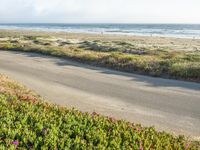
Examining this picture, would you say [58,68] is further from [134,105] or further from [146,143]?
[146,143]

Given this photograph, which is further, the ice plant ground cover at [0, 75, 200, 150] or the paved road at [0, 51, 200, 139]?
the paved road at [0, 51, 200, 139]

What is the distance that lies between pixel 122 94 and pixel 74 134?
29.6ft

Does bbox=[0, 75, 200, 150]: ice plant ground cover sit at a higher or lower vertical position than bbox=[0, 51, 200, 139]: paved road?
higher

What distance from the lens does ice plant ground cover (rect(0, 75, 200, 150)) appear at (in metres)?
7.18

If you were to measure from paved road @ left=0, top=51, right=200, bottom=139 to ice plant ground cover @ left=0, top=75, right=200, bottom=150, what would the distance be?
9.49ft

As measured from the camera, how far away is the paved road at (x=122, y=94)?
41.7 feet

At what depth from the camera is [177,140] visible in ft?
26.8

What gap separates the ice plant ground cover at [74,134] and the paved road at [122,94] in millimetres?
2894

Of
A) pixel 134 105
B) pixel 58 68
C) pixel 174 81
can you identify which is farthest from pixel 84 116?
pixel 58 68

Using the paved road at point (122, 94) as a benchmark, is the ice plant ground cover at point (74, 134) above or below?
above

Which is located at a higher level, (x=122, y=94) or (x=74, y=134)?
(x=74, y=134)

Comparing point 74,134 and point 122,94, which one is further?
point 122,94

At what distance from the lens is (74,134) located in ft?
26.4

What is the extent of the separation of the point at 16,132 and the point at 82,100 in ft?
26.0
